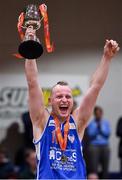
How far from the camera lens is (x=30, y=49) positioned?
157 inches

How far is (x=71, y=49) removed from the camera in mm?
12977

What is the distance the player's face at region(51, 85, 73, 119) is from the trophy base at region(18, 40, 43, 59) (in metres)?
0.40

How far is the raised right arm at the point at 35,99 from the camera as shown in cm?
415

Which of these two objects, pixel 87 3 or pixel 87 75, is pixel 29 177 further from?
pixel 87 3

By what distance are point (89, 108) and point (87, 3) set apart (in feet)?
29.1

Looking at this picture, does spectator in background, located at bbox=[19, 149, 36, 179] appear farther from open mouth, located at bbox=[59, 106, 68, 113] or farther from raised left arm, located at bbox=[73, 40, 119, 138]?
open mouth, located at bbox=[59, 106, 68, 113]

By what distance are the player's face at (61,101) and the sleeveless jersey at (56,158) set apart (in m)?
0.09

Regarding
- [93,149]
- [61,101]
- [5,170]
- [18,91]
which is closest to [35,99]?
A: [61,101]

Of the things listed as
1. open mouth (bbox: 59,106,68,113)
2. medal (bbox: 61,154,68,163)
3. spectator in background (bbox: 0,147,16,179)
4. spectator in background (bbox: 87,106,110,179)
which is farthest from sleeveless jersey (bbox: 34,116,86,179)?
spectator in background (bbox: 87,106,110,179)

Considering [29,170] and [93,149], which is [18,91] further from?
[29,170]

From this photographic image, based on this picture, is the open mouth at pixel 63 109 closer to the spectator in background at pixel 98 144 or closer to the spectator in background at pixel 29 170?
the spectator in background at pixel 29 170

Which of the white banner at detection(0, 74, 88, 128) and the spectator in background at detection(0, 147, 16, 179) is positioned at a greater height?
the white banner at detection(0, 74, 88, 128)

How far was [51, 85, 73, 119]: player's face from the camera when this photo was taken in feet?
13.8

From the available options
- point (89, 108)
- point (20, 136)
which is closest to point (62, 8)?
point (20, 136)
